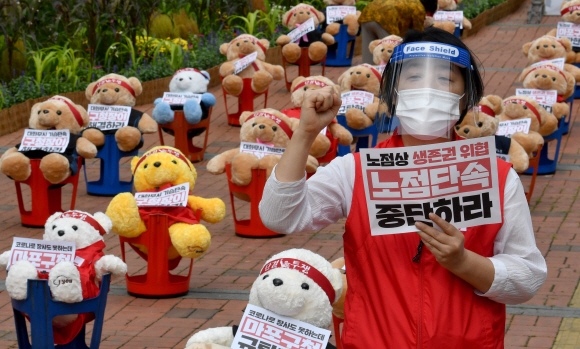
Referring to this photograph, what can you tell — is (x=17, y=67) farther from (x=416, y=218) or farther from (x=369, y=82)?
(x=416, y=218)

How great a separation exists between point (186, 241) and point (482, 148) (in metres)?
3.83

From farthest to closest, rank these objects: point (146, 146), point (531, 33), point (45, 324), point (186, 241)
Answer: point (531, 33), point (146, 146), point (186, 241), point (45, 324)

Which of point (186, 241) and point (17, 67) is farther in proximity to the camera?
point (17, 67)

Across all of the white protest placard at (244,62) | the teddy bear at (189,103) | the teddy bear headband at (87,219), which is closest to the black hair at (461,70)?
the teddy bear headband at (87,219)

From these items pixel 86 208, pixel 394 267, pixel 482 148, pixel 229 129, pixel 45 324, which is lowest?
pixel 229 129

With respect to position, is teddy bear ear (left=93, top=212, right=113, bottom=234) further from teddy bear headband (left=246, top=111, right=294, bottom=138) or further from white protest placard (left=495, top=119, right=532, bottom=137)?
white protest placard (left=495, top=119, right=532, bottom=137)

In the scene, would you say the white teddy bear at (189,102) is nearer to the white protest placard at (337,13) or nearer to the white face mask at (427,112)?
the white protest placard at (337,13)

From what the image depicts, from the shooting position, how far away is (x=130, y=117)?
9492mm

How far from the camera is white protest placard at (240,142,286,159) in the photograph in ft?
26.4

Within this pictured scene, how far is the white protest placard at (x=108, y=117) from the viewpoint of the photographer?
938 centimetres

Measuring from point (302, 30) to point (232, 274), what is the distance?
720 centimetres

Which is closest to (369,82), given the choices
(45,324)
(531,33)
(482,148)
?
(45,324)

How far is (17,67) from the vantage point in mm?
13625

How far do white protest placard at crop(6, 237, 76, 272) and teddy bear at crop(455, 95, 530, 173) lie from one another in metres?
3.46
